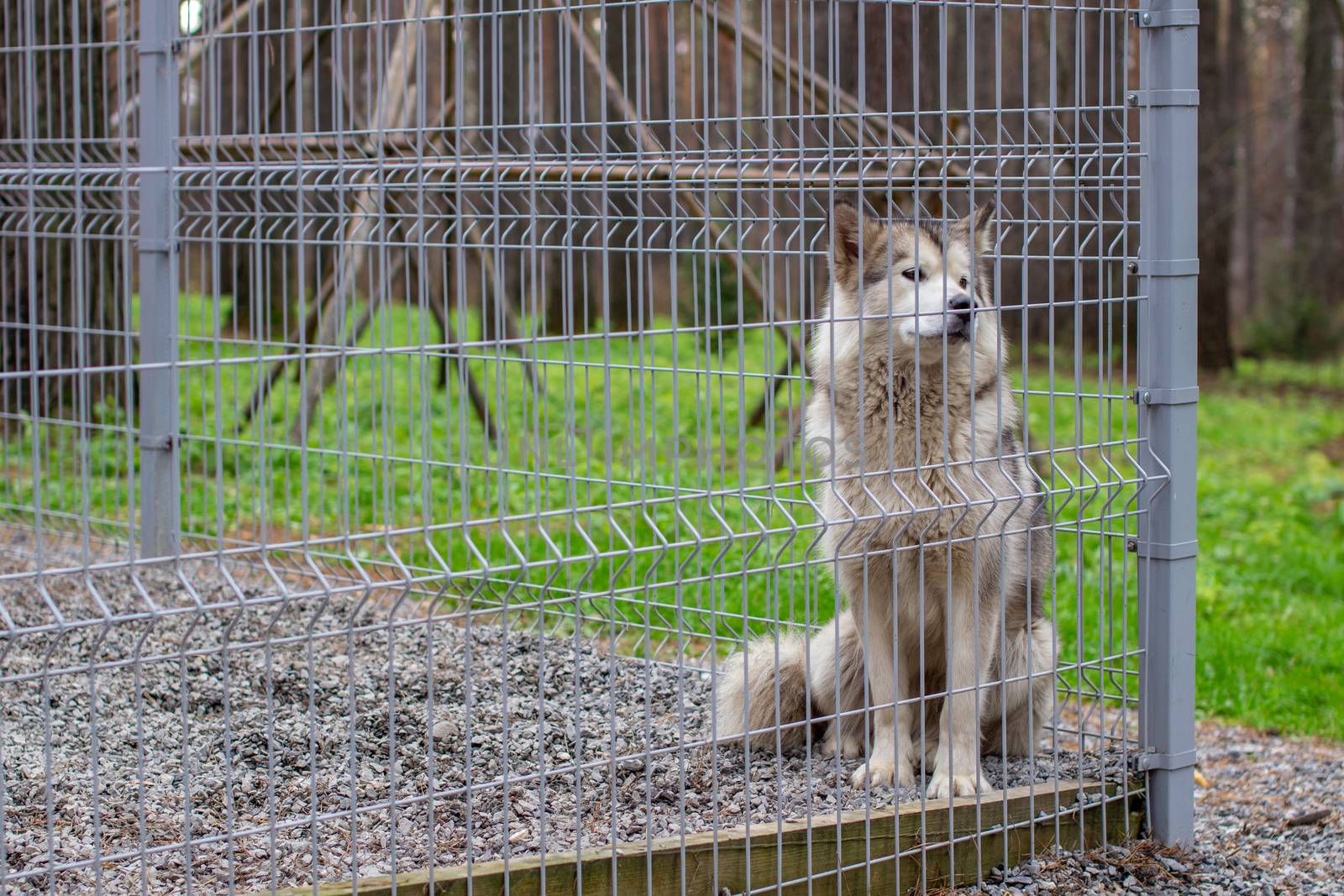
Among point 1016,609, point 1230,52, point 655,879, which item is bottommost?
point 655,879

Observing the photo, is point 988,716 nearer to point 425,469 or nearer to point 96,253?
point 425,469

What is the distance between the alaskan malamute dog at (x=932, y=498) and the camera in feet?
12.3

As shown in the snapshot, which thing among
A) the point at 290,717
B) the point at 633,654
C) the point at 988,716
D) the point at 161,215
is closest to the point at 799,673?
the point at 988,716

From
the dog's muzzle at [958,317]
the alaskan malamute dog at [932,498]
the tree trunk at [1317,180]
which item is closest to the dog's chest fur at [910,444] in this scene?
the alaskan malamute dog at [932,498]

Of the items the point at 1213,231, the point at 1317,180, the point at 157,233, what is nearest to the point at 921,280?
the point at 157,233

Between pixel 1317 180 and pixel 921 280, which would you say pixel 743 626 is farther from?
pixel 1317 180

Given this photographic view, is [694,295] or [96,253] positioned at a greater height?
[96,253]

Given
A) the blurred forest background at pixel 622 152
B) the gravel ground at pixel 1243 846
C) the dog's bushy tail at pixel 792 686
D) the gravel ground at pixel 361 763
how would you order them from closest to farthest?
the gravel ground at pixel 361 763, the blurred forest background at pixel 622 152, the gravel ground at pixel 1243 846, the dog's bushy tail at pixel 792 686

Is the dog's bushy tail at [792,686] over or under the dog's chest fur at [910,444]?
under

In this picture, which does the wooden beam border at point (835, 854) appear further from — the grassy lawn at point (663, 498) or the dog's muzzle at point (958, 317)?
the dog's muzzle at point (958, 317)

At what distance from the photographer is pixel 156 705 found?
4.48m

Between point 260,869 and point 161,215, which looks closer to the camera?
point 260,869

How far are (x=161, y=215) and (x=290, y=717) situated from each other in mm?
2917

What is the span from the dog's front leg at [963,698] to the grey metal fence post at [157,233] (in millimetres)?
3796
